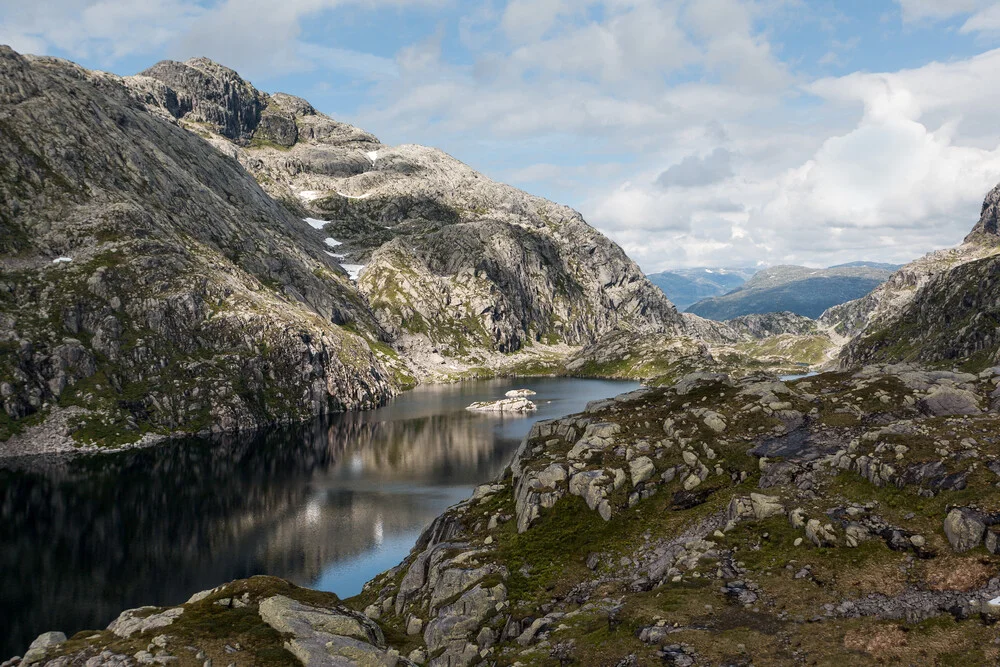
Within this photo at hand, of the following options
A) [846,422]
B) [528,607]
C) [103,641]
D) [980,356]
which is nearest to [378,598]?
[528,607]

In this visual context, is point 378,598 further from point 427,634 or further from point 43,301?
point 43,301

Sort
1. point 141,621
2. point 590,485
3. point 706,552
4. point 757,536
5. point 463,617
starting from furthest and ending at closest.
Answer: point 590,485 < point 463,617 < point 706,552 < point 757,536 < point 141,621

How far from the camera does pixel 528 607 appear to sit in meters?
42.8

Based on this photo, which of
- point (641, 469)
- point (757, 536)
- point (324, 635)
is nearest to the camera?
point (324, 635)

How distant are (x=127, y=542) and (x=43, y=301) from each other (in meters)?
140

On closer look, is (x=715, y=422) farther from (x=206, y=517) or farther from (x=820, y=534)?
(x=206, y=517)

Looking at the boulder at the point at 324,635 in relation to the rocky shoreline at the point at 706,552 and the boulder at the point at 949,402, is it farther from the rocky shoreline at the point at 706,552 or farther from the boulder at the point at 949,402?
the boulder at the point at 949,402

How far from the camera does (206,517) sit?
11025 centimetres

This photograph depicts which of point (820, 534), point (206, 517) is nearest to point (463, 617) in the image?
point (820, 534)

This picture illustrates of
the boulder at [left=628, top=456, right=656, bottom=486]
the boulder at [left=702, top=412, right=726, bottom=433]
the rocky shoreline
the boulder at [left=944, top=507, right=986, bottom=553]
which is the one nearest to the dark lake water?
the rocky shoreline

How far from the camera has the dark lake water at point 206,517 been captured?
79.9 m

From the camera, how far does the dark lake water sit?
262 feet

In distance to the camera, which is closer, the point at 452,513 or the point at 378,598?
the point at 378,598

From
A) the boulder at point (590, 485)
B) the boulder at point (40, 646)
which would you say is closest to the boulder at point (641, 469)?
the boulder at point (590, 485)
